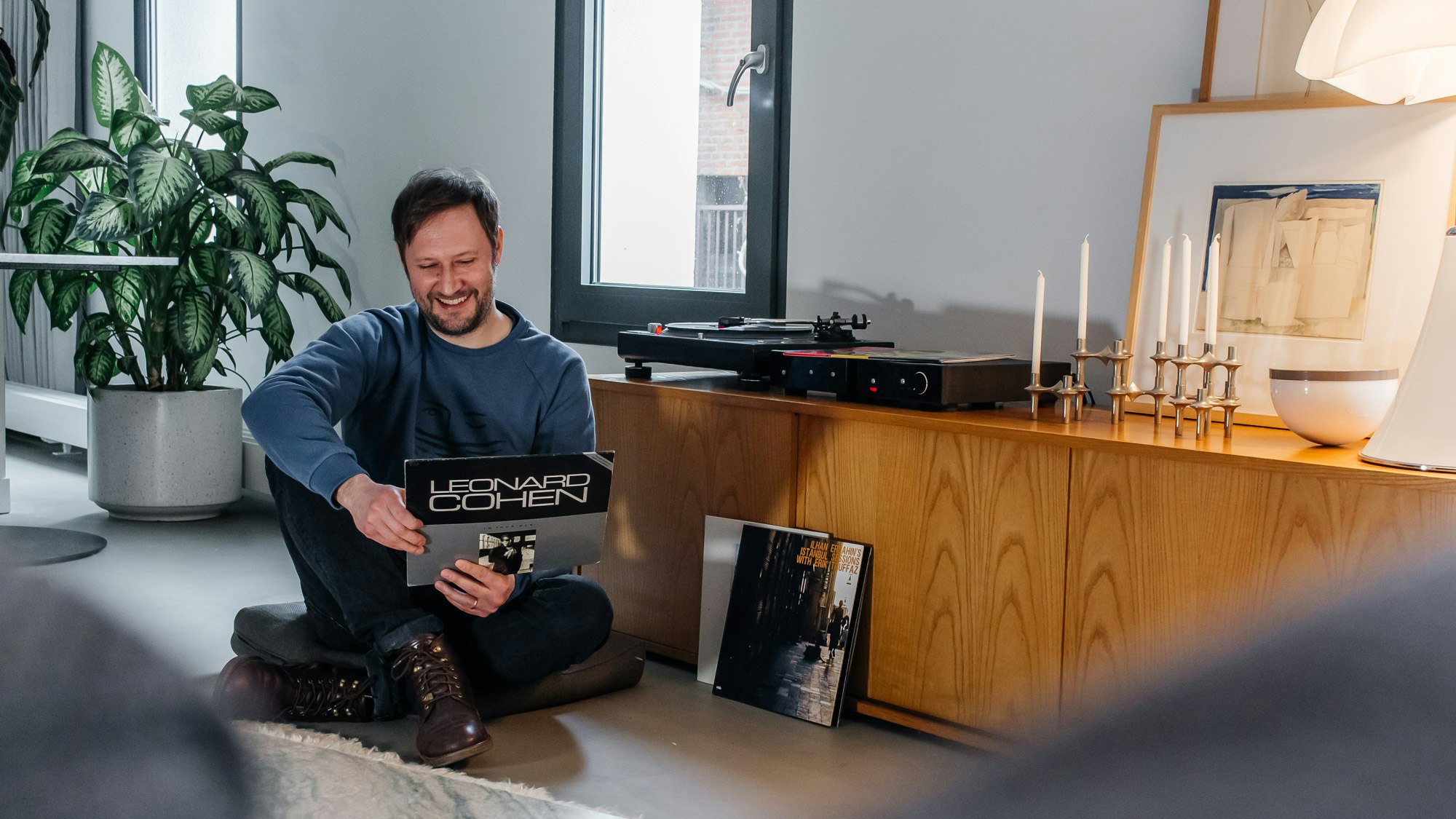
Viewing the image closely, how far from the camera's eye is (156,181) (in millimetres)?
3559

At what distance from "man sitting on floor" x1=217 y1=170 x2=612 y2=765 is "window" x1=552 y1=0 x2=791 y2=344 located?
774mm

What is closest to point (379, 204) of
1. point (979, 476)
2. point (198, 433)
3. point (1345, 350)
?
point (198, 433)

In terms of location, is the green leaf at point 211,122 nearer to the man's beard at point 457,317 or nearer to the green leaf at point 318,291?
the green leaf at point 318,291

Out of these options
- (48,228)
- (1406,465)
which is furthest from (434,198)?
(48,228)

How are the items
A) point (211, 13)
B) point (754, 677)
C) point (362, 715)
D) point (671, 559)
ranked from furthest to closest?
point (211, 13) < point (671, 559) < point (754, 677) < point (362, 715)

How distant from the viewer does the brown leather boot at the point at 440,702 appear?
6.32 feet

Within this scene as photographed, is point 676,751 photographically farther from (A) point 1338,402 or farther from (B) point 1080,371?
(A) point 1338,402

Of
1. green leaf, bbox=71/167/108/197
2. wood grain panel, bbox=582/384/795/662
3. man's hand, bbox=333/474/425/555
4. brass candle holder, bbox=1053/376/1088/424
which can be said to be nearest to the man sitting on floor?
man's hand, bbox=333/474/425/555

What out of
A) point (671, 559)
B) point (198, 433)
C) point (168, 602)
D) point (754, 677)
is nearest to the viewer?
point (754, 677)

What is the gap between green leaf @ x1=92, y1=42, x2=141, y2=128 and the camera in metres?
3.84

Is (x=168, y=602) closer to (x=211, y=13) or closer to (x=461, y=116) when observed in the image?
(x=461, y=116)

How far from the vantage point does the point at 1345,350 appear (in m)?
1.98

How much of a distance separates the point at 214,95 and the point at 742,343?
2.27 meters

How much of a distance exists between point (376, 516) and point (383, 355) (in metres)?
0.42
